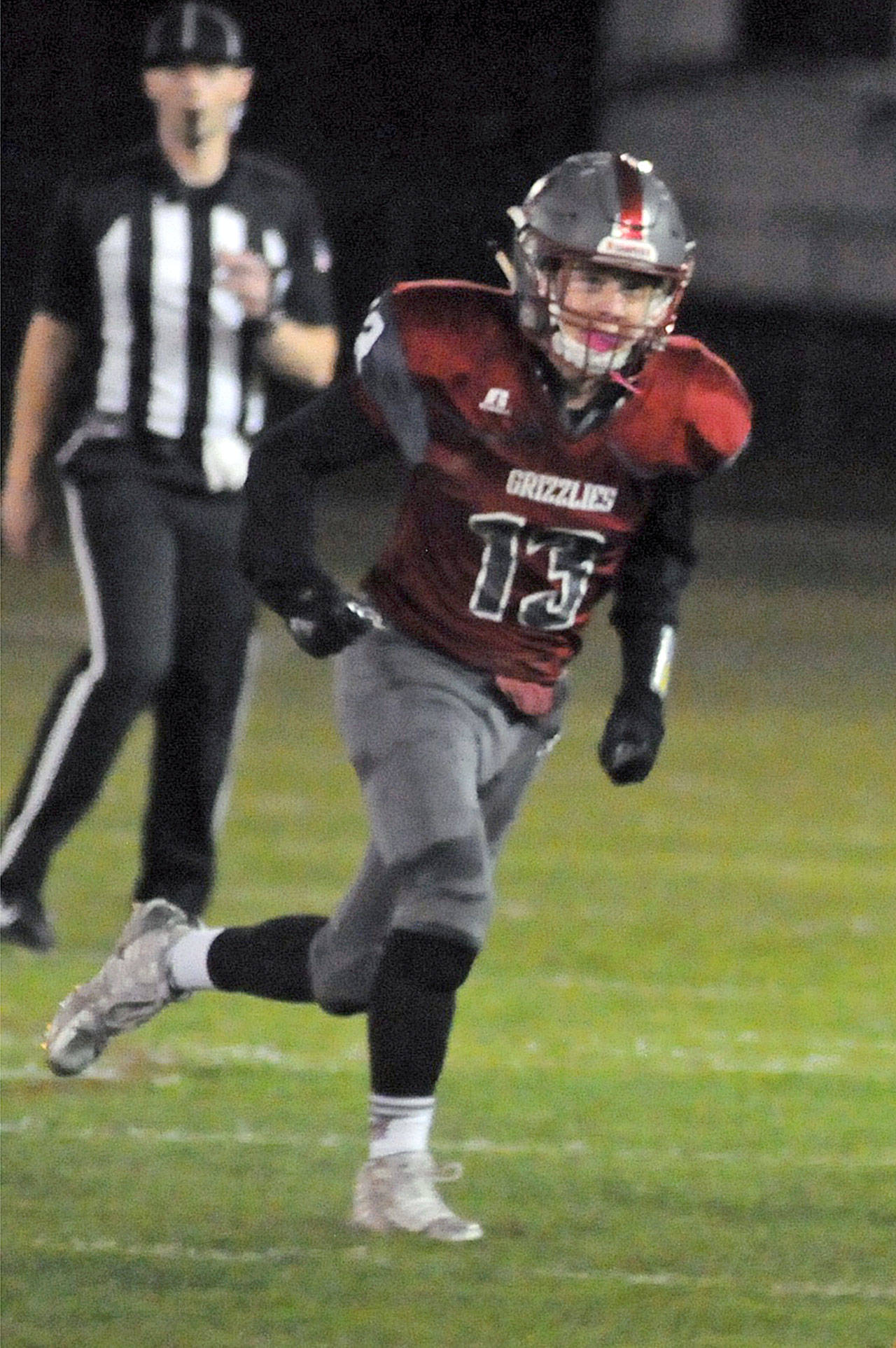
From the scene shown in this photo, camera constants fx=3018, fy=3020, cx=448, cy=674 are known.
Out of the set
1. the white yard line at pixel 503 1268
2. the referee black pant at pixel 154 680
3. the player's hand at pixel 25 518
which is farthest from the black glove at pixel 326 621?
the player's hand at pixel 25 518

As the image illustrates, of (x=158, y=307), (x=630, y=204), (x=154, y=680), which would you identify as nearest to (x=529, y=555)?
(x=630, y=204)

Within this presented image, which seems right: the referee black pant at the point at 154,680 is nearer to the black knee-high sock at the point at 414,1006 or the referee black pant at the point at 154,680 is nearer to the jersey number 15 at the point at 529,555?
the jersey number 15 at the point at 529,555

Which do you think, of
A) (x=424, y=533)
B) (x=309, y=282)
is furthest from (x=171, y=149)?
(x=424, y=533)

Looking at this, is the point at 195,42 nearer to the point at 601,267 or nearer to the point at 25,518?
the point at 25,518

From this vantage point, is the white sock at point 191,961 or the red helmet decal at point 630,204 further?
the white sock at point 191,961

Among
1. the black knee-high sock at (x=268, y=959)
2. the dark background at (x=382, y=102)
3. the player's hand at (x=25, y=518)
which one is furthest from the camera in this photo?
the dark background at (x=382, y=102)

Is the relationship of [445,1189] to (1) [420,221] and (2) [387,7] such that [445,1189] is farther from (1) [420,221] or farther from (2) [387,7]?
(2) [387,7]

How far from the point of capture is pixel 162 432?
6.24m

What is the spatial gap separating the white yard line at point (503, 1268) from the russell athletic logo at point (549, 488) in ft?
3.58

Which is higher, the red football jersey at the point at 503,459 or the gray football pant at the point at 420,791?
the red football jersey at the point at 503,459

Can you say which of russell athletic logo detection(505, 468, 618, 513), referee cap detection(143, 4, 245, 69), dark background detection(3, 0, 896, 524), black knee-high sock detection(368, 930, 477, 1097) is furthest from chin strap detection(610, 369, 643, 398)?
dark background detection(3, 0, 896, 524)

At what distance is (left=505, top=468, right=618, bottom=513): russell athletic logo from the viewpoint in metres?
4.36

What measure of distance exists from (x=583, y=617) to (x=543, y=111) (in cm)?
2221

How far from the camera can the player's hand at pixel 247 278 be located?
6.18 meters
